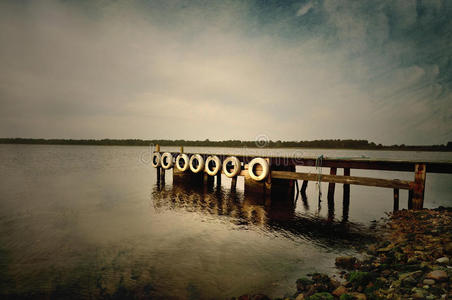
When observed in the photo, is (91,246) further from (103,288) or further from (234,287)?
(234,287)

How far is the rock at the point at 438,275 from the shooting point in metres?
3.76

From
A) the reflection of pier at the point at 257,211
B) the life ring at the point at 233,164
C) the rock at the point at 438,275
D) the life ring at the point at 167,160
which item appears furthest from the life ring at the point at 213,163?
the rock at the point at 438,275

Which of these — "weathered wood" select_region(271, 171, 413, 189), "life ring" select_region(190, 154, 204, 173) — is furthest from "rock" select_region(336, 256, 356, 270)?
"life ring" select_region(190, 154, 204, 173)

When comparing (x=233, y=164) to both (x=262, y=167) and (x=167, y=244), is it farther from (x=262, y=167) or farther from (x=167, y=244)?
(x=167, y=244)

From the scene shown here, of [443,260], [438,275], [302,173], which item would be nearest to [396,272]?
[438,275]

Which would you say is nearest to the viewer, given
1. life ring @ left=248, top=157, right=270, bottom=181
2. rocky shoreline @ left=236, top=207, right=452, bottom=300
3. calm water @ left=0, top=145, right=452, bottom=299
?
rocky shoreline @ left=236, top=207, right=452, bottom=300

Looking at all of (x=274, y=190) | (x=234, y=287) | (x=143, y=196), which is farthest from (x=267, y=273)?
(x=143, y=196)

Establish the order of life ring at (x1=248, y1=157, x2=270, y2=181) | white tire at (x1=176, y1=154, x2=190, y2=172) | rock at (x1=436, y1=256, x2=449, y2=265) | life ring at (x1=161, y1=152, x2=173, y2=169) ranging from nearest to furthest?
rock at (x1=436, y1=256, x2=449, y2=265) → life ring at (x1=248, y1=157, x2=270, y2=181) → white tire at (x1=176, y1=154, x2=190, y2=172) → life ring at (x1=161, y1=152, x2=173, y2=169)

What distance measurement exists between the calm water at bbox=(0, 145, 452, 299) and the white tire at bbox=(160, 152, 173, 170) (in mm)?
4779

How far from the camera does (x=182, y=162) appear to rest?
701 inches

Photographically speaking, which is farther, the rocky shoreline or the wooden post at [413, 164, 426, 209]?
the wooden post at [413, 164, 426, 209]

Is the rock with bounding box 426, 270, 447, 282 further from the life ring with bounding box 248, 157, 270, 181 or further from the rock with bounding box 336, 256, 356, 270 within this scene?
the life ring with bounding box 248, 157, 270, 181

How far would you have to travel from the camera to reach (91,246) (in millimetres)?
7230

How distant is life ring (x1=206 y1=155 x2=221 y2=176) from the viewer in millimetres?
15359
